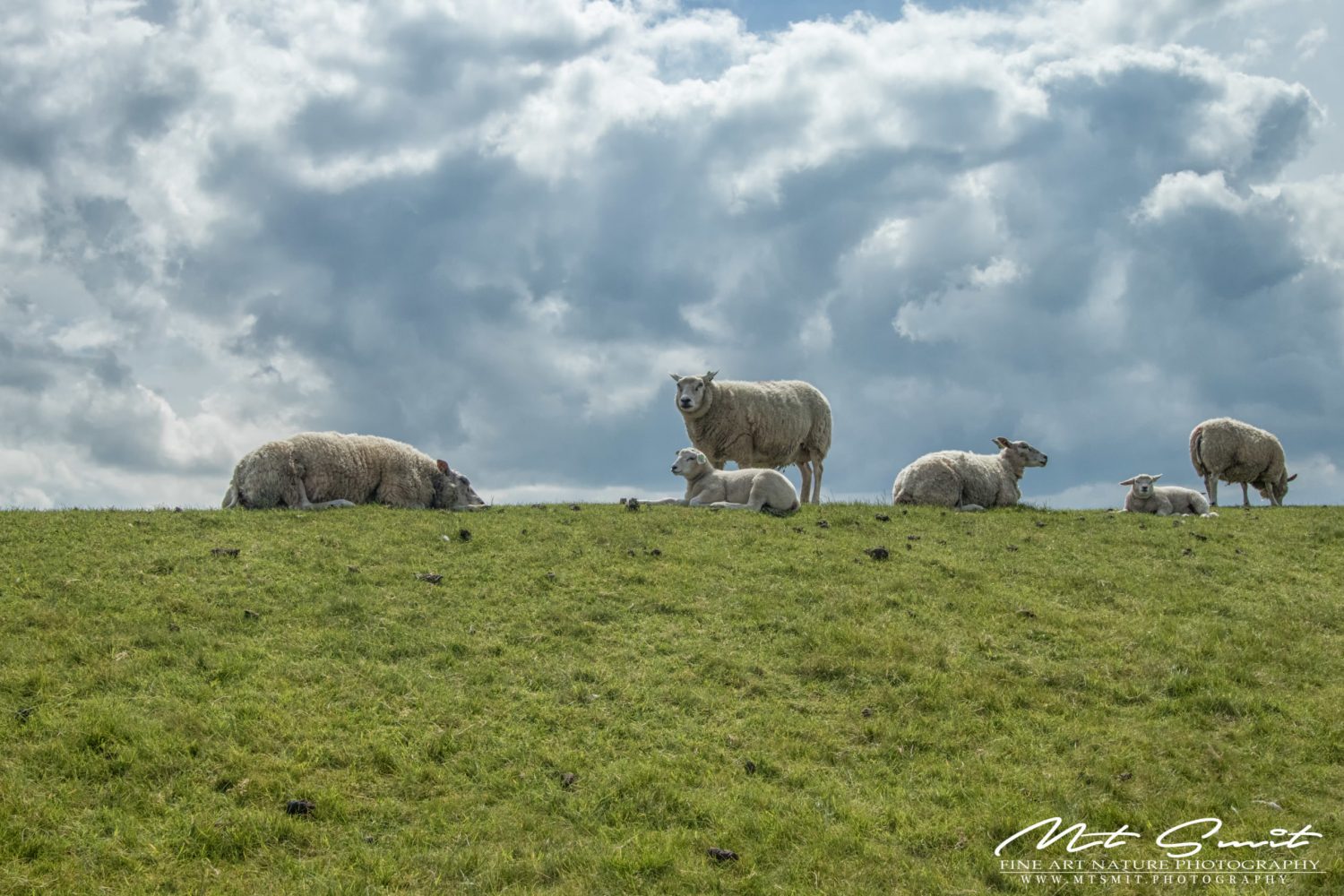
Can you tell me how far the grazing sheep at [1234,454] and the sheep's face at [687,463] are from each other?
2084 centimetres

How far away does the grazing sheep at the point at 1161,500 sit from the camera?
28812 millimetres

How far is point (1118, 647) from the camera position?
1536 cm

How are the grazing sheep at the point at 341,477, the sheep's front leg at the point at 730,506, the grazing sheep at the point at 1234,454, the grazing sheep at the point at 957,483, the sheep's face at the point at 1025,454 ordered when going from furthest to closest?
the grazing sheep at the point at 1234,454
the sheep's face at the point at 1025,454
the grazing sheep at the point at 957,483
the sheep's front leg at the point at 730,506
the grazing sheep at the point at 341,477

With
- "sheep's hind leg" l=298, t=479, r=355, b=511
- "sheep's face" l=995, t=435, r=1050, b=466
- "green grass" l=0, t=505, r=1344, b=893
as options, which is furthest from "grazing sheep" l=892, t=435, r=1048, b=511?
"sheep's hind leg" l=298, t=479, r=355, b=511

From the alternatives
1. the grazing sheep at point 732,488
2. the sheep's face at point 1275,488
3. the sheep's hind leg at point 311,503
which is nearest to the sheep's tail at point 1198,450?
the sheep's face at point 1275,488

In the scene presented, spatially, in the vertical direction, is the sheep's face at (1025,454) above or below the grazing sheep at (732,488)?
above

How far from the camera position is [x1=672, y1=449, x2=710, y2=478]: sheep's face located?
23.6 metres

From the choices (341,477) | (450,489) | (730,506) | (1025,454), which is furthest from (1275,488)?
(341,477)

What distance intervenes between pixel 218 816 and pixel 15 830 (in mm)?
1754

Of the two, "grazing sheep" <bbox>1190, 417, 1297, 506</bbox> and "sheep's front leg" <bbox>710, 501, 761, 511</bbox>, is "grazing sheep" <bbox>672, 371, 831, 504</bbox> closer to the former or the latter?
"sheep's front leg" <bbox>710, 501, 761, 511</bbox>

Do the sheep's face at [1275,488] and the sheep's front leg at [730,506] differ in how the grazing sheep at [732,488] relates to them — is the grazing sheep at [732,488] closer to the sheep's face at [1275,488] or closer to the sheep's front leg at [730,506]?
the sheep's front leg at [730,506]

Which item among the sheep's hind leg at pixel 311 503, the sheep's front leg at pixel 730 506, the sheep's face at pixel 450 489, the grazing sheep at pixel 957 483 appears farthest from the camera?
the grazing sheep at pixel 957 483

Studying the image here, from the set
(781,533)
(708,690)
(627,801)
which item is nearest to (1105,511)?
(781,533)

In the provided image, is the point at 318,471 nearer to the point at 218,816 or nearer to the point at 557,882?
the point at 218,816
